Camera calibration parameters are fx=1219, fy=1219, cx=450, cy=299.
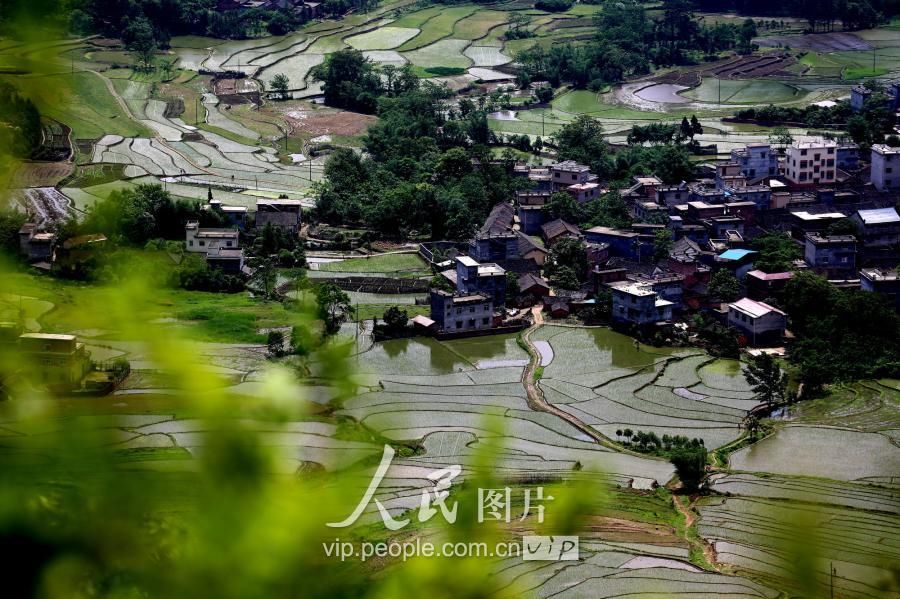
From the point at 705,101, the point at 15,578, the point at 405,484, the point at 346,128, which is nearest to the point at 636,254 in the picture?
the point at 405,484

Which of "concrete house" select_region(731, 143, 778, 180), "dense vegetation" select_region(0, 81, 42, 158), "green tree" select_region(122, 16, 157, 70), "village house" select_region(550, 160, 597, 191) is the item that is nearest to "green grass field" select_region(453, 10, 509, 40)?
"green tree" select_region(122, 16, 157, 70)

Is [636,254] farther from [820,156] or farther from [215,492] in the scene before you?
[215,492]

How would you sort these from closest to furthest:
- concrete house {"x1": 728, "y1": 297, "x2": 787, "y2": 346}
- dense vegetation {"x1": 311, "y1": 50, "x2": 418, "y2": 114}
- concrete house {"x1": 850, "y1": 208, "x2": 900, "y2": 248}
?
concrete house {"x1": 728, "y1": 297, "x2": 787, "y2": 346}, concrete house {"x1": 850, "y1": 208, "x2": 900, "y2": 248}, dense vegetation {"x1": 311, "y1": 50, "x2": 418, "y2": 114}

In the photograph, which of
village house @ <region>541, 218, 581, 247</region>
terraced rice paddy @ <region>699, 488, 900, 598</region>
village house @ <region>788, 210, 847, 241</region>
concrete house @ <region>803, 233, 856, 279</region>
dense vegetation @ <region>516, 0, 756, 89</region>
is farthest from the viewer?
dense vegetation @ <region>516, 0, 756, 89</region>

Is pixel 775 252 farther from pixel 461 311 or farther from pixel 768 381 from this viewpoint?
pixel 461 311

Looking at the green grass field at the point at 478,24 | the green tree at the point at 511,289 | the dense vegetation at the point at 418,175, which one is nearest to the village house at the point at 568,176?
the dense vegetation at the point at 418,175

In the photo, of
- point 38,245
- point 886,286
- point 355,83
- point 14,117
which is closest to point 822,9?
point 355,83

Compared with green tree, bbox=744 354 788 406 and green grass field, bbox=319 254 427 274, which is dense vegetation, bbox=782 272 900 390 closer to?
green tree, bbox=744 354 788 406
